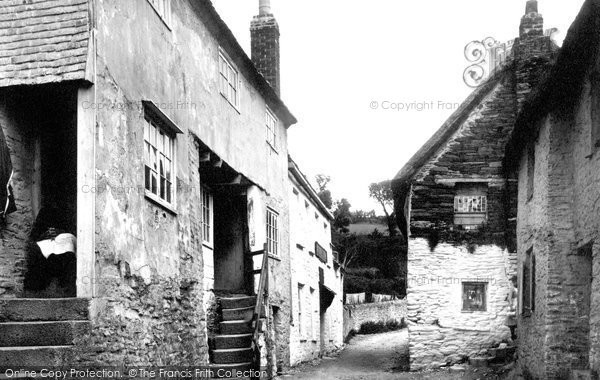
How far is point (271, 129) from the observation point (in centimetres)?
1986

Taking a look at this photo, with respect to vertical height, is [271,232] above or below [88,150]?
below

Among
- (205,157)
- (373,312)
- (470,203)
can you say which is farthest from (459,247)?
(373,312)

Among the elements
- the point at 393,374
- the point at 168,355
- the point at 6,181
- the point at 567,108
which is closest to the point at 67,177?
the point at 6,181

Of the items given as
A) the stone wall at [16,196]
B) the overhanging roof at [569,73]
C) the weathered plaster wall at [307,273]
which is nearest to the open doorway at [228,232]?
the weathered plaster wall at [307,273]

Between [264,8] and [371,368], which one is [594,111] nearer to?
[264,8]

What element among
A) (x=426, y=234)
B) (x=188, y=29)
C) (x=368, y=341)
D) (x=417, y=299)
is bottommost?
(x=368, y=341)

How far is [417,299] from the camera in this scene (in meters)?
19.5

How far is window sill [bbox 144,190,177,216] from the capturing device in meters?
10.6

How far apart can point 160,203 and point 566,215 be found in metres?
6.96

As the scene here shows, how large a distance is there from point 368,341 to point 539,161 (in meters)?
21.1

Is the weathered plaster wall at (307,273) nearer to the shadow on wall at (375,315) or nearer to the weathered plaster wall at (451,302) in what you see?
the weathered plaster wall at (451,302)

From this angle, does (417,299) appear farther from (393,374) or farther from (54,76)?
(54,76)

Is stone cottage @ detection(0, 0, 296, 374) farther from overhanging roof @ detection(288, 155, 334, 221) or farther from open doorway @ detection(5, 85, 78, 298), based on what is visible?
overhanging roof @ detection(288, 155, 334, 221)

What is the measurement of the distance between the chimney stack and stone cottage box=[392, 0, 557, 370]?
0.09ft
